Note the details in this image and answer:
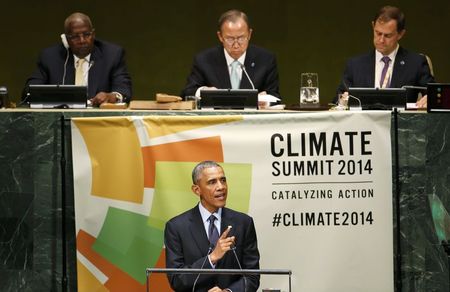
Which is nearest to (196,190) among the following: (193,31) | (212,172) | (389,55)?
(212,172)

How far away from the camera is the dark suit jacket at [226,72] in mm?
7316

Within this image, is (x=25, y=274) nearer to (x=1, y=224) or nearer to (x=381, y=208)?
(x=1, y=224)

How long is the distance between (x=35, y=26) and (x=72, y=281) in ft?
Answer: 12.7

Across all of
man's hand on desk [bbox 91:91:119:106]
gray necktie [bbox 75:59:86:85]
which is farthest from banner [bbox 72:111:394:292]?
gray necktie [bbox 75:59:86:85]

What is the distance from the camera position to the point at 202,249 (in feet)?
18.6

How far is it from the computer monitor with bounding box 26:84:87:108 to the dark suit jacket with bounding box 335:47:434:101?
1849 mm

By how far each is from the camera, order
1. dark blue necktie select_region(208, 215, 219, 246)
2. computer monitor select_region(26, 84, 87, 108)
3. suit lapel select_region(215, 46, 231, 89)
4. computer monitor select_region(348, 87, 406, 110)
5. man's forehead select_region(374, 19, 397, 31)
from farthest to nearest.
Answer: suit lapel select_region(215, 46, 231, 89)
man's forehead select_region(374, 19, 397, 31)
computer monitor select_region(26, 84, 87, 108)
computer monitor select_region(348, 87, 406, 110)
dark blue necktie select_region(208, 215, 219, 246)

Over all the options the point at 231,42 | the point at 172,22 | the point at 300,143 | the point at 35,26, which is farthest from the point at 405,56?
the point at 35,26

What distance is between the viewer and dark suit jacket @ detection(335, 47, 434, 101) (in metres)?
7.15

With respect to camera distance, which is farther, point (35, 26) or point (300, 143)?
point (35, 26)

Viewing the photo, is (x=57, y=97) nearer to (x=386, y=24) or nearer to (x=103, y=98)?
(x=103, y=98)

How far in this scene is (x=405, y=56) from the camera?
7.23 meters

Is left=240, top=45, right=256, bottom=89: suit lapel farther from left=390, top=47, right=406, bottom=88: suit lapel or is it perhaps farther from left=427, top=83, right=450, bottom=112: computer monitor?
left=427, top=83, right=450, bottom=112: computer monitor

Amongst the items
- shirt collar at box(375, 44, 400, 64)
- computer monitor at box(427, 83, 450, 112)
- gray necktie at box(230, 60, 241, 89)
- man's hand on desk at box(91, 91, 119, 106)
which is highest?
shirt collar at box(375, 44, 400, 64)
